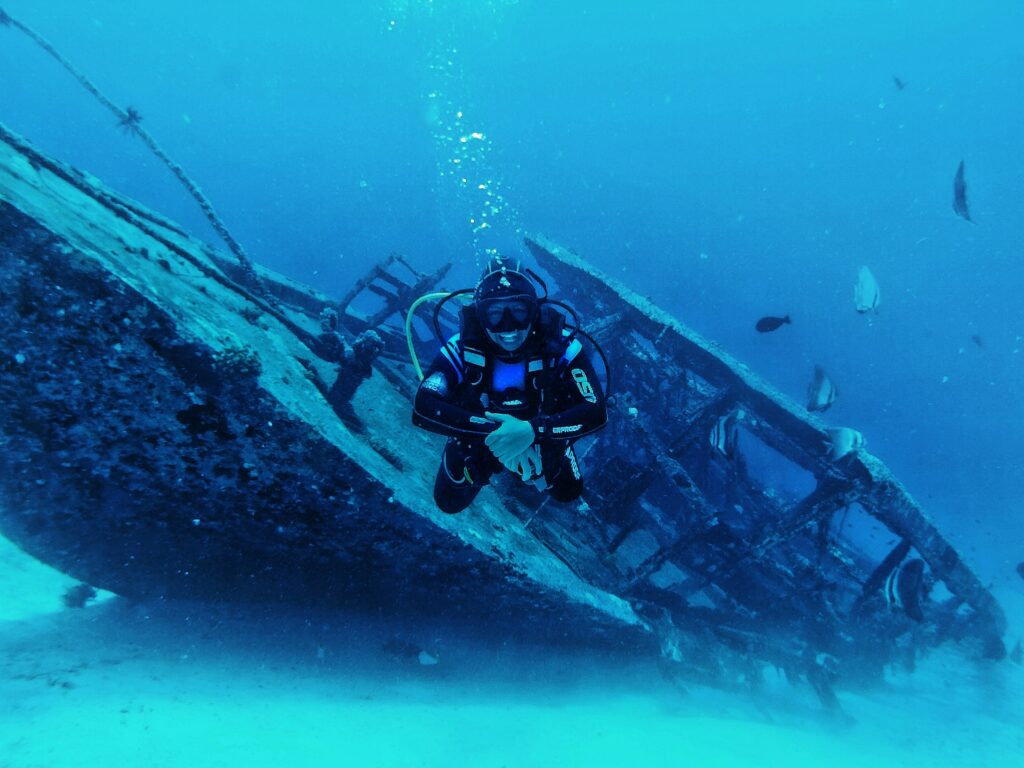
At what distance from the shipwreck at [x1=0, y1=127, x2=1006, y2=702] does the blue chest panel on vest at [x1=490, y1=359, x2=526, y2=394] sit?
1032 mm

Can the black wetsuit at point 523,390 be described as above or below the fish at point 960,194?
below

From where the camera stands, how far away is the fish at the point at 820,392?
6141 mm

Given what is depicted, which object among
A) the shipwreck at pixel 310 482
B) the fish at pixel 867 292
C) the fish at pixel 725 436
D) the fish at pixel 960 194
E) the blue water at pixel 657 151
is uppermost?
the blue water at pixel 657 151

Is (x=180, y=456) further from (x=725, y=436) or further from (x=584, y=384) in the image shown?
(x=725, y=436)

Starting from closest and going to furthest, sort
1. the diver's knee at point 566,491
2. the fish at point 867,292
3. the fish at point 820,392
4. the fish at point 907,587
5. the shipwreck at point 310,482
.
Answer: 1. the shipwreck at point 310,482
2. the diver's knee at point 566,491
3. the fish at point 907,587
4. the fish at point 820,392
5. the fish at point 867,292

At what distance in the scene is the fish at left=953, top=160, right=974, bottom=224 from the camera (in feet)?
18.3

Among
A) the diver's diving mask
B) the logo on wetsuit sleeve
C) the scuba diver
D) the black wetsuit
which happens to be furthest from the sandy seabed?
the diver's diving mask

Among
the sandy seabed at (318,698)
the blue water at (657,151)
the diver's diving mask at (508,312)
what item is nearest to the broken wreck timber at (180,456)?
the sandy seabed at (318,698)

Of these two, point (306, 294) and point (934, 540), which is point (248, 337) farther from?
point (934, 540)

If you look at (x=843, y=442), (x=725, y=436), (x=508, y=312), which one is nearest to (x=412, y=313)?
(x=508, y=312)

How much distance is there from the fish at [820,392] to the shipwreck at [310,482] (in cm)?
32

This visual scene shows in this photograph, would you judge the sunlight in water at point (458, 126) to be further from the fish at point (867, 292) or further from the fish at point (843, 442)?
the fish at point (843, 442)

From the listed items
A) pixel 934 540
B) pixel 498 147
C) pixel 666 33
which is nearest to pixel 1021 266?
pixel 666 33

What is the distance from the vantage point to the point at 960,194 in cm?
583
